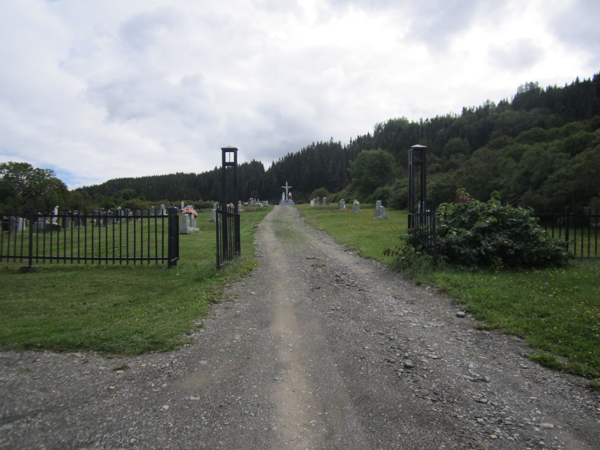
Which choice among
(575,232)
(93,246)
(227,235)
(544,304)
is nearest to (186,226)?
(93,246)

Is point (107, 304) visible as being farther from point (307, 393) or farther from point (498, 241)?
point (498, 241)

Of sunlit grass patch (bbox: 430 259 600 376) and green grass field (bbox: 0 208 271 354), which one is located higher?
sunlit grass patch (bbox: 430 259 600 376)

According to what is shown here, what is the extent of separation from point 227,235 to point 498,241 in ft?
22.0

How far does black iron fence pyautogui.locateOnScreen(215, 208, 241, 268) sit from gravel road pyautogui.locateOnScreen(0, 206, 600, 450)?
388 centimetres

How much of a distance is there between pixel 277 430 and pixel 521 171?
84.2 ft

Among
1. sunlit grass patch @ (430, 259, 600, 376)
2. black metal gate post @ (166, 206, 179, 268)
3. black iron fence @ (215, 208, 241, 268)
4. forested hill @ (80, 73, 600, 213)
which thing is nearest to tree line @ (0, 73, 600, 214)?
forested hill @ (80, 73, 600, 213)

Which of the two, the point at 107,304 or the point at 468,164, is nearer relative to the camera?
the point at 107,304

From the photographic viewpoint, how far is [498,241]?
881cm

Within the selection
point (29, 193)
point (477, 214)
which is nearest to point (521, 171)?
point (477, 214)

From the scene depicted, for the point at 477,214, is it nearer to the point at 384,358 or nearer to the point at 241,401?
the point at 384,358

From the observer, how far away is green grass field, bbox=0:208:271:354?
15.6 feet

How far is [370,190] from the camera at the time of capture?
5919cm

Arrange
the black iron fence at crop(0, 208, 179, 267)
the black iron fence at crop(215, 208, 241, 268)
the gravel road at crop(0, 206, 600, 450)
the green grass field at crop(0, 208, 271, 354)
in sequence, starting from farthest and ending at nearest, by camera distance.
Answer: the black iron fence at crop(0, 208, 179, 267) < the black iron fence at crop(215, 208, 241, 268) < the green grass field at crop(0, 208, 271, 354) < the gravel road at crop(0, 206, 600, 450)

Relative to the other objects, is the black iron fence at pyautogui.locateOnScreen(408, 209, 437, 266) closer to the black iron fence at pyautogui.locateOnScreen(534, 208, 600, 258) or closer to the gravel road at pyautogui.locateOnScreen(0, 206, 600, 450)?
the black iron fence at pyautogui.locateOnScreen(534, 208, 600, 258)
